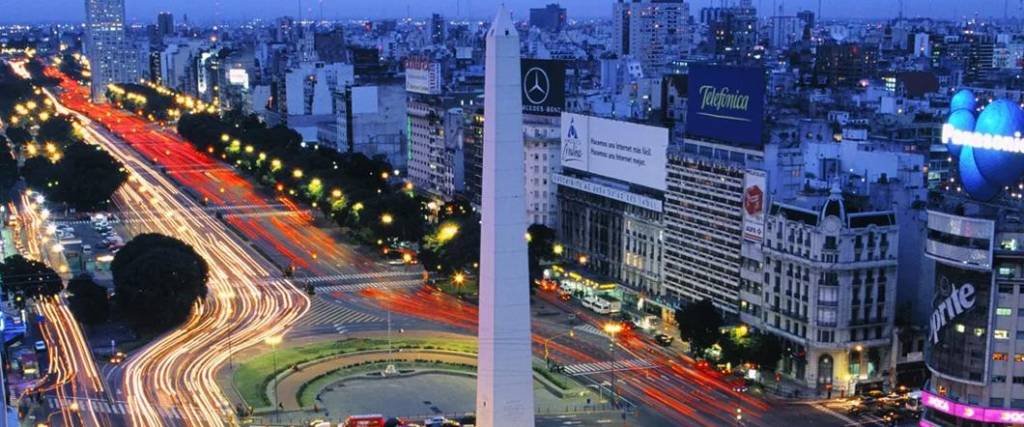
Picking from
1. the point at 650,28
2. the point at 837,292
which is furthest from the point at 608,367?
the point at 650,28

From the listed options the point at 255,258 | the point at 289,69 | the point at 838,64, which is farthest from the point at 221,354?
the point at 838,64

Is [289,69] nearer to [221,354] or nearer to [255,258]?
[255,258]

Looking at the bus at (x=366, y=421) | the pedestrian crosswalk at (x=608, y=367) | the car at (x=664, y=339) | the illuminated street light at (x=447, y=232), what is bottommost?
the pedestrian crosswalk at (x=608, y=367)

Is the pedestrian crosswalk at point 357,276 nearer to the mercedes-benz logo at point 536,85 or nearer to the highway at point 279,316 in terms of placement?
the highway at point 279,316

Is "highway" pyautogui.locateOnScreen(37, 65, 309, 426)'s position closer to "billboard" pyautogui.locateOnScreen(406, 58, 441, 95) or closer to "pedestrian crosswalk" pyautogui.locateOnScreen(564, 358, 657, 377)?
"pedestrian crosswalk" pyautogui.locateOnScreen(564, 358, 657, 377)

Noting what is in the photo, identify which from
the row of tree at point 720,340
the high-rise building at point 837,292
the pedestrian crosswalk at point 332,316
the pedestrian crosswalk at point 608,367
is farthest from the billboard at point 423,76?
the high-rise building at point 837,292

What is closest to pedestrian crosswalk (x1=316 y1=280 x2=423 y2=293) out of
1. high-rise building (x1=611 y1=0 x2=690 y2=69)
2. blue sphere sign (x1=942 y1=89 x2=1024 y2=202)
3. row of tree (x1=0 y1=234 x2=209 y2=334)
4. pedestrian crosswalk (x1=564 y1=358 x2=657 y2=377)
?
row of tree (x1=0 y1=234 x2=209 y2=334)
